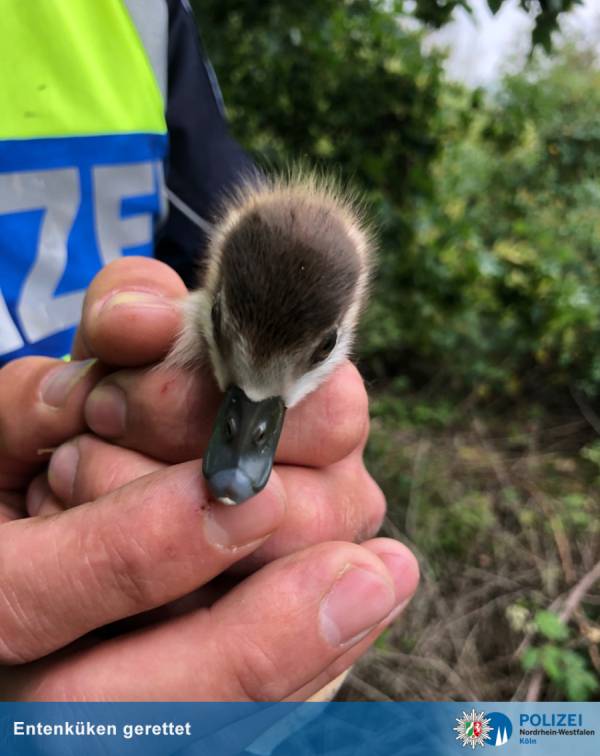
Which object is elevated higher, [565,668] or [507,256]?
[507,256]

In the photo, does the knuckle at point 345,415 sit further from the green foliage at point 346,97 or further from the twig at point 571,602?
the green foliage at point 346,97

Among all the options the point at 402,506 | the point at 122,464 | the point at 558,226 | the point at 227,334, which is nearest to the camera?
the point at 227,334

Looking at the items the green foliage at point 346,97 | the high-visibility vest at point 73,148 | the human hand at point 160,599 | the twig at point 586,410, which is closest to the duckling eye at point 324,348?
the human hand at point 160,599

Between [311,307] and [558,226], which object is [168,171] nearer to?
[311,307]

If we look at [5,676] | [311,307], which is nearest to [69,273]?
[311,307]

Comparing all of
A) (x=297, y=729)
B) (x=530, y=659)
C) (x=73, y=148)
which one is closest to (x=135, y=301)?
(x=73, y=148)

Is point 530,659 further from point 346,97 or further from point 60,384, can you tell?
point 346,97
